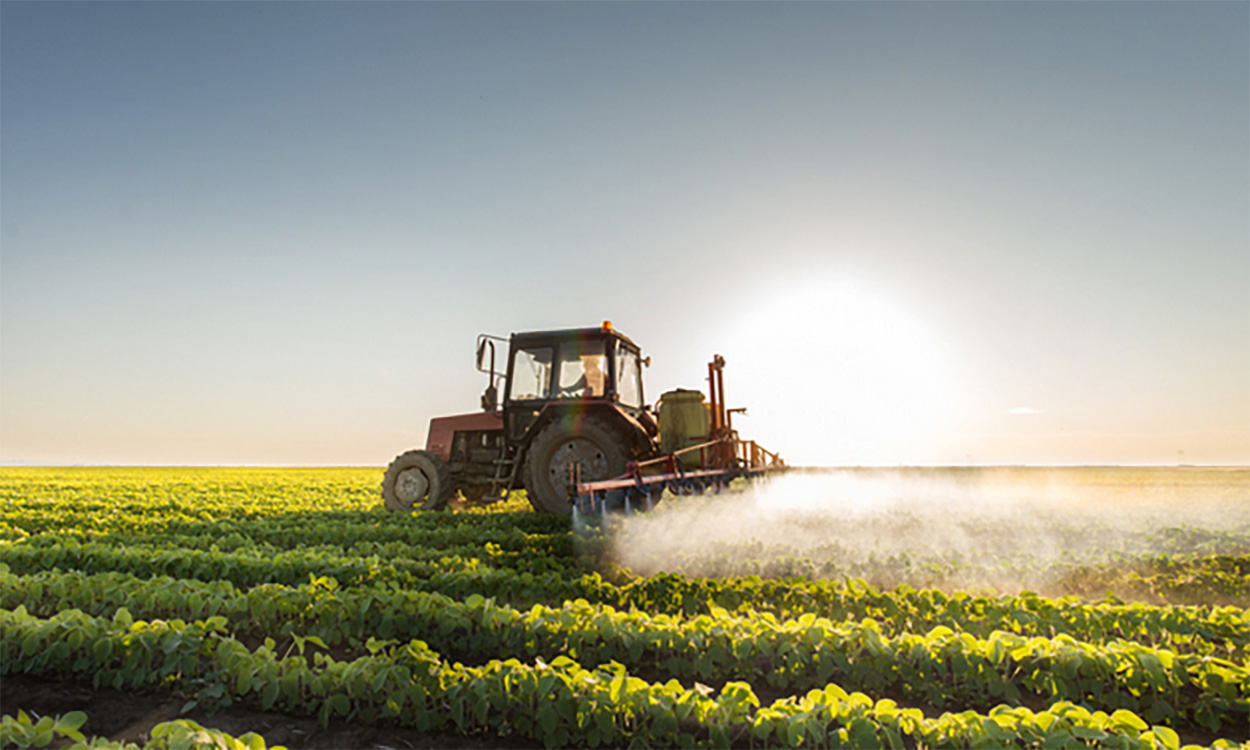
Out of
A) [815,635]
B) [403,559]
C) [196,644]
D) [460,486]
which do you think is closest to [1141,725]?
[815,635]

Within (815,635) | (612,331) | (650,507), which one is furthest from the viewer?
(612,331)

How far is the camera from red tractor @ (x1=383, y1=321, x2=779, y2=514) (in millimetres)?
8242

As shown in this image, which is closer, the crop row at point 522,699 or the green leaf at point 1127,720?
the green leaf at point 1127,720

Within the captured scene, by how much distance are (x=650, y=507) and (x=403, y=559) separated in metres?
2.65

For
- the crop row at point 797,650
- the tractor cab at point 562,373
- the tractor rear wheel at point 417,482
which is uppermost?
the tractor cab at point 562,373

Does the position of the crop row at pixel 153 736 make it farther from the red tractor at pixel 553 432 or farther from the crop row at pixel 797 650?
the red tractor at pixel 553 432

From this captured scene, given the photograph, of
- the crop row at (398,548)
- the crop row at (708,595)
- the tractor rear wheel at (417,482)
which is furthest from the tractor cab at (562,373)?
the crop row at (708,595)

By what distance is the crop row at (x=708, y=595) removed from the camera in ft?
13.9

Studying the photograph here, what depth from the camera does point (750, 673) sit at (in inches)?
153

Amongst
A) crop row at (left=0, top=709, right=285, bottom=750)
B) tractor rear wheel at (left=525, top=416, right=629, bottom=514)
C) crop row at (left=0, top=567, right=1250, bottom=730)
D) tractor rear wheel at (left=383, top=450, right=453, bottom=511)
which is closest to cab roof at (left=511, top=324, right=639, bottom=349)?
tractor rear wheel at (left=525, top=416, right=629, bottom=514)

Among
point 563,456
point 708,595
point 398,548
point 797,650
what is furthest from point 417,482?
point 797,650

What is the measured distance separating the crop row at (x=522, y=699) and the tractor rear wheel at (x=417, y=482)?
587cm

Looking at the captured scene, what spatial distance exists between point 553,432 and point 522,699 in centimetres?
515

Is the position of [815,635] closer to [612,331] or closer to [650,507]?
[650,507]
